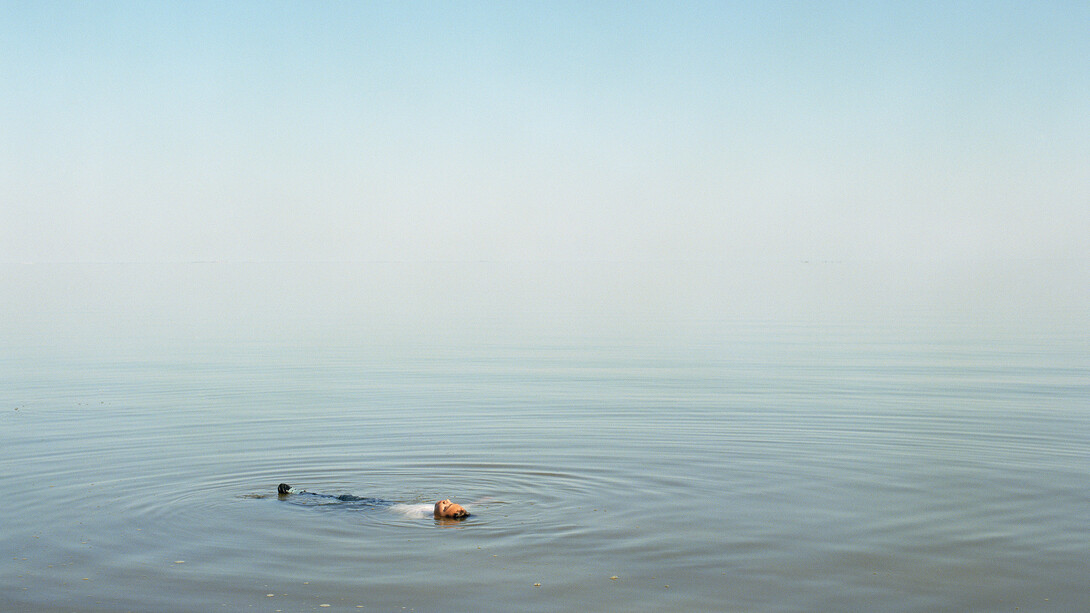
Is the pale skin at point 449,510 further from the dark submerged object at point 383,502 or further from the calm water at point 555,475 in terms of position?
the calm water at point 555,475

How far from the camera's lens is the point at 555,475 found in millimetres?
20156

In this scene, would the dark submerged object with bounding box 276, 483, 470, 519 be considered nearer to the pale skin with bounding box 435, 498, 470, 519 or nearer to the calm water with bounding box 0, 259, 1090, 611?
the pale skin with bounding box 435, 498, 470, 519

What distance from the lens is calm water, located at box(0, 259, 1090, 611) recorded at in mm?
13836

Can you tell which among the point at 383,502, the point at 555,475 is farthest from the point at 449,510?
the point at 555,475

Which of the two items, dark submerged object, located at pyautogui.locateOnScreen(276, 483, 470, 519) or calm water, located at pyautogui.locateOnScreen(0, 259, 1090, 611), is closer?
calm water, located at pyautogui.locateOnScreen(0, 259, 1090, 611)

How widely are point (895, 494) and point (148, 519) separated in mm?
11923

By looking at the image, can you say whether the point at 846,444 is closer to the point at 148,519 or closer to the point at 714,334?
the point at 148,519

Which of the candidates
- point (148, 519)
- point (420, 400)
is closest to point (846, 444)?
point (420, 400)

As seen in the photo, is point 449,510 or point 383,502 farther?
point 383,502

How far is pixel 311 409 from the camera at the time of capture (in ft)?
92.3

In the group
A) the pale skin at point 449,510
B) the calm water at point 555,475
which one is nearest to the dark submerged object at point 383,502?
the pale skin at point 449,510

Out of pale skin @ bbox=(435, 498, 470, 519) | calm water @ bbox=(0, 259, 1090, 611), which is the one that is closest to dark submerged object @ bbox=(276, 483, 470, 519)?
pale skin @ bbox=(435, 498, 470, 519)

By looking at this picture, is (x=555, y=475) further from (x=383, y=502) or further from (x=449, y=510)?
(x=449, y=510)

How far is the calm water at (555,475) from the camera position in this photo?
45.4 feet
